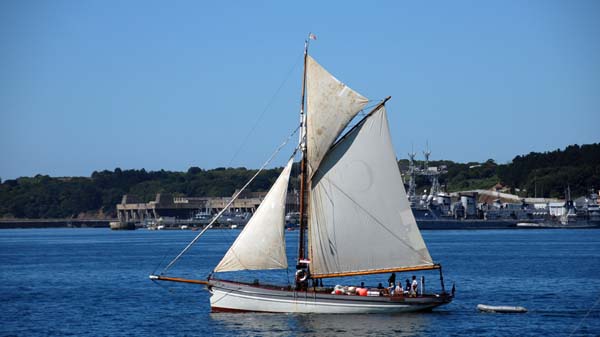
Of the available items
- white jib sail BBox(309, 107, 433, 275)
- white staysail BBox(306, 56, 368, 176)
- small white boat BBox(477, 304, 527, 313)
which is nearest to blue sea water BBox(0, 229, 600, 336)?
small white boat BBox(477, 304, 527, 313)

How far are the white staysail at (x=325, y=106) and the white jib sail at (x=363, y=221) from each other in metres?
1.30

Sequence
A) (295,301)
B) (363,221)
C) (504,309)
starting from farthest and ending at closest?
(504,309) → (363,221) → (295,301)

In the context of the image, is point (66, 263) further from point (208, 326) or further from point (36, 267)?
point (208, 326)

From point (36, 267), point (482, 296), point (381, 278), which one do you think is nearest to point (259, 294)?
point (482, 296)

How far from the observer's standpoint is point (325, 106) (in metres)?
54.6

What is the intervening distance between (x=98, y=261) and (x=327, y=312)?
6473 cm

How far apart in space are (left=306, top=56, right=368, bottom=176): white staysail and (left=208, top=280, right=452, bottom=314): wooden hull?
7.08 metres

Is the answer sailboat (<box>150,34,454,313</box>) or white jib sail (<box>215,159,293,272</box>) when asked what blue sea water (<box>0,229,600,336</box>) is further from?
white jib sail (<box>215,159,293,272</box>)

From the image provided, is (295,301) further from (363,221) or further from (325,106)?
(325,106)

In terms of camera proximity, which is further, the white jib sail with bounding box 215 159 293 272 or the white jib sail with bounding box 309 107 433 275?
the white jib sail with bounding box 309 107 433 275

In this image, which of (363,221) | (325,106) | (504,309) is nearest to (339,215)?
(363,221)

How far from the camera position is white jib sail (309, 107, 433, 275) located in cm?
5528

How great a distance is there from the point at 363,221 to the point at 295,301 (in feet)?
18.1

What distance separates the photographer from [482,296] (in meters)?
68.0
